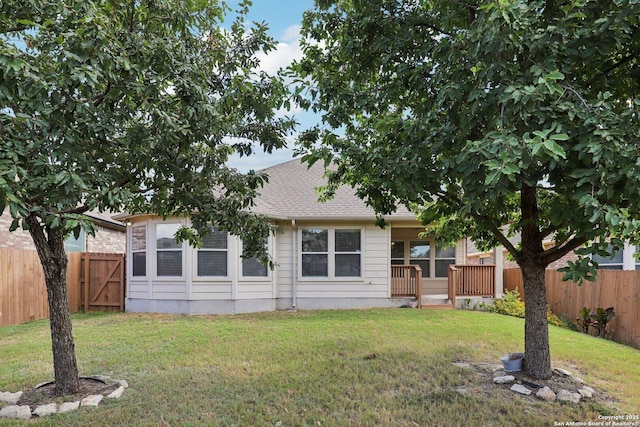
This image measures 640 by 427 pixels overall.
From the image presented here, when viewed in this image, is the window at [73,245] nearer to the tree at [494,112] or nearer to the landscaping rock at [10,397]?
the landscaping rock at [10,397]

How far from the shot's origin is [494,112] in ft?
12.1

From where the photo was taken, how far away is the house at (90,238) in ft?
44.9

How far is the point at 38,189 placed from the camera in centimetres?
358

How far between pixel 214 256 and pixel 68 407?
6895 millimetres

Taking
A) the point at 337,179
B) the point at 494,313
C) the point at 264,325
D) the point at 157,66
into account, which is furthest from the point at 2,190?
the point at 494,313

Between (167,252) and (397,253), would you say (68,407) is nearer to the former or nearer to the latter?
(167,252)

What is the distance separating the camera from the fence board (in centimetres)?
1035

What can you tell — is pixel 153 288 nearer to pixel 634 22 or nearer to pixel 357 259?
pixel 357 259

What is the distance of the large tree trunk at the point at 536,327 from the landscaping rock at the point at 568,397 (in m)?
0.40

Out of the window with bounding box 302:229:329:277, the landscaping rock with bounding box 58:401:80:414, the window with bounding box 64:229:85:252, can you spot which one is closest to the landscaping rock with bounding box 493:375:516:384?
the landscaping rock with bounding box 58:401:80:414

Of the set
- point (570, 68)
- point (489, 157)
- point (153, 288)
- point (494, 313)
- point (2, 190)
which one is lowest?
point (494, 313)

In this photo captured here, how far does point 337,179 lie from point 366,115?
102cm

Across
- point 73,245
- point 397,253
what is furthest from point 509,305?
point 73,245

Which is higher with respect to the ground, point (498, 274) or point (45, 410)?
point (498, 274)
